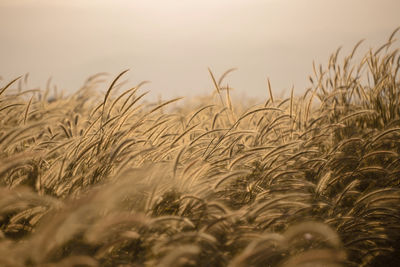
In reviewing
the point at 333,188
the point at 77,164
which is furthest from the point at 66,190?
the point at 333,188

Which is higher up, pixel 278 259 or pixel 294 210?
pixel 294 210

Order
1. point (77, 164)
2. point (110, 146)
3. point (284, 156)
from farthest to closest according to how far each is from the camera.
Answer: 1. point (284, 156)
2. point (110, 146)
3. point (77, 164)

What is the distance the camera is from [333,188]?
6.34ft

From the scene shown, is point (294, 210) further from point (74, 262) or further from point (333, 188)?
point (74, 262)

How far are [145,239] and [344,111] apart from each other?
198cm

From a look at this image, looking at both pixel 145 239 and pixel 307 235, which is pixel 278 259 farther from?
pixel 145 239

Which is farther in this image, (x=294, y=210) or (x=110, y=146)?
(x=110, y=146)

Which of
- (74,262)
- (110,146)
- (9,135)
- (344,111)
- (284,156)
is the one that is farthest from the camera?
(344,111)

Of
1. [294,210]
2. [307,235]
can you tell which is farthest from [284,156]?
[307,235]

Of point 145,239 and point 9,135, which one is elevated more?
point 9,135

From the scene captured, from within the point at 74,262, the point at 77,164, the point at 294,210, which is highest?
the point at 77,164

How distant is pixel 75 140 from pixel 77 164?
142mm

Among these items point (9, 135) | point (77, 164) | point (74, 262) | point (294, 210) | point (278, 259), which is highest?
point (9, 135)

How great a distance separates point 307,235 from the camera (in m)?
1.39
